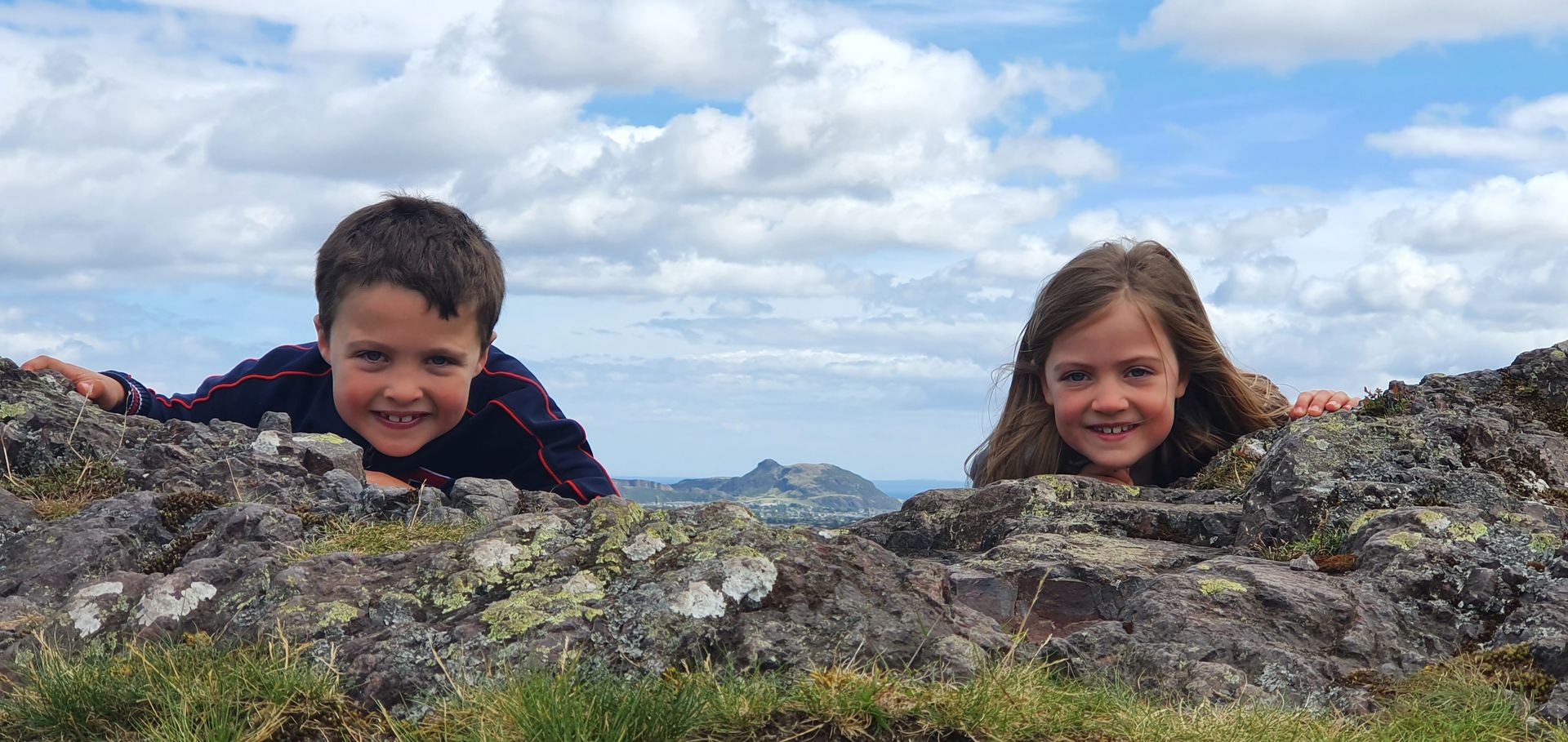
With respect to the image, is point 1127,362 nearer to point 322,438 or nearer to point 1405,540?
point 1405,540

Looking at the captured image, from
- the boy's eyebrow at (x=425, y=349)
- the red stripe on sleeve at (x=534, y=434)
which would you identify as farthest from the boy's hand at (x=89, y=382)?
the red stripe on sleeve at (x=534, y=434)

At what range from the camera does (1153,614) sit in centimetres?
688

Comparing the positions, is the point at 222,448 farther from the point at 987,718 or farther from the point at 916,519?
the point at 987,718

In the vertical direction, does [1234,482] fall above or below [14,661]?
above

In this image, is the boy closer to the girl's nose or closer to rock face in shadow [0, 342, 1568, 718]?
rock face in shadow [0, 342, 1568, 718]

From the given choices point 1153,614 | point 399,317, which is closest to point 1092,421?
point 1153,614

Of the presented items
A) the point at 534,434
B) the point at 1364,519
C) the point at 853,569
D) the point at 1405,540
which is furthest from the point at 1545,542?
the point at 534,434

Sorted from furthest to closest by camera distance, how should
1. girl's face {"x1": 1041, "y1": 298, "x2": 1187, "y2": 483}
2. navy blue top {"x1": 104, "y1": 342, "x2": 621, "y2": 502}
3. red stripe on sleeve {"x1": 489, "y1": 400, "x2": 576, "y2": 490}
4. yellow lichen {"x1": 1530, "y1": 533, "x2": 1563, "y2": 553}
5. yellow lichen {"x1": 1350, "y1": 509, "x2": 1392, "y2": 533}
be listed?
red stripe on sleeve {"x1": 489, "y1": 400, "x2": 576, "y2": 490}
navy blue top {"x1": 104, "y1": 342, "x2": 621, "y2": 502}
girl's face {"x1": 1041, "y1": 298, "x2": 1187, "y2": 483}
yellow lichen {"x1": 1350, "y1": 509, "x2": 1392, "y2": 533}
yellow lichen {"x1": 1530, "y1": 533, "x2": 1563, "y2": 553}

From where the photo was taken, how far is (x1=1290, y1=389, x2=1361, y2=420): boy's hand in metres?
13.1

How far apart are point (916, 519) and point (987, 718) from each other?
17.1 feet

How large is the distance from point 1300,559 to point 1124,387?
16.2 ft

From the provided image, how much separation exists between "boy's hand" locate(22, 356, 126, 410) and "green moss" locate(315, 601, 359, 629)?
7.90m

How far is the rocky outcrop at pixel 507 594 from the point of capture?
571cm

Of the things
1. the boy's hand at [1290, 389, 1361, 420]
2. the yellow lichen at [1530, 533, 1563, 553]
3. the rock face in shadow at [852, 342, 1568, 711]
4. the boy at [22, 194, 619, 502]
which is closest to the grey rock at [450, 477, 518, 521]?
the boy at [22, 194, 619, 502]
